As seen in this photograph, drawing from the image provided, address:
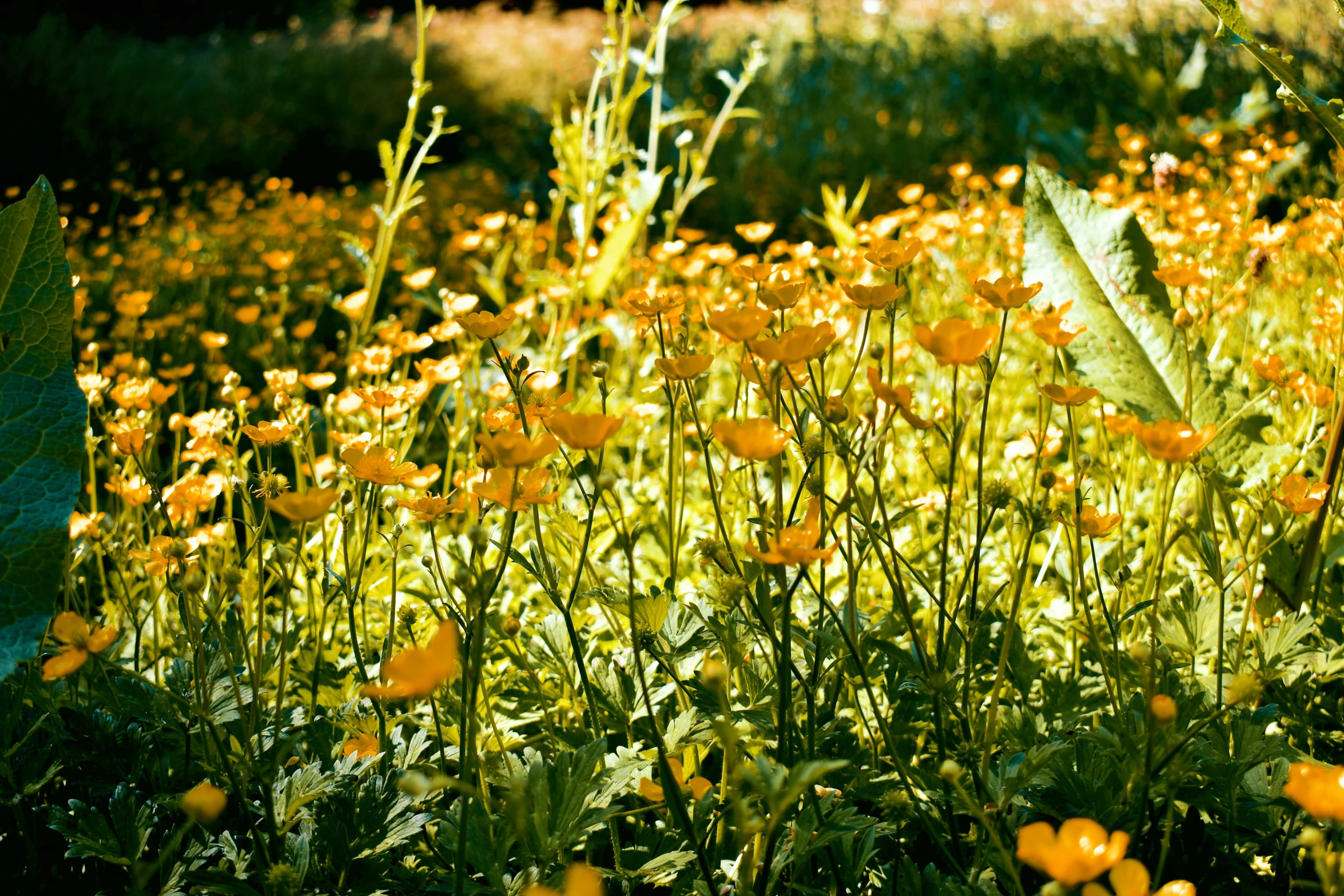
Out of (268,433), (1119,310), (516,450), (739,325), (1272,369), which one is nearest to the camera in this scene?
(516,450)

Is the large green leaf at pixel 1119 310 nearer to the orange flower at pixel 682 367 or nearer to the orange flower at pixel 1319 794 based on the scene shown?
the orange flower at pixel 682 367

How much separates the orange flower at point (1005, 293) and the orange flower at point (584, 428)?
0.42m

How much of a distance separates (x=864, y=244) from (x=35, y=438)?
204cm

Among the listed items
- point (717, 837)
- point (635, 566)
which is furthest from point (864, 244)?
point (717, 837)

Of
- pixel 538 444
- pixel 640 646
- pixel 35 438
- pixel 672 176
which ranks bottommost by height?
pixel 672 176

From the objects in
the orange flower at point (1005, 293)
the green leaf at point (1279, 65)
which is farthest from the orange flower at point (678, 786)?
the green leaf at point (1279, 65)

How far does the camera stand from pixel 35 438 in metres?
1.08

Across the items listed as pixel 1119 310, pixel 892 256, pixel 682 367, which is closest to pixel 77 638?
pixel 682 367

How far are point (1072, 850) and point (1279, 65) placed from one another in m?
1.09

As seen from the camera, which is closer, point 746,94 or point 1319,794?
point 1319,794

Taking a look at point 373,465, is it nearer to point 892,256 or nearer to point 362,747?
point 362,747

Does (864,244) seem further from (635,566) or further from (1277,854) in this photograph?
(1277,854)

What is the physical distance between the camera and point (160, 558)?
4.11ft

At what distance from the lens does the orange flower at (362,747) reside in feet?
3.63
